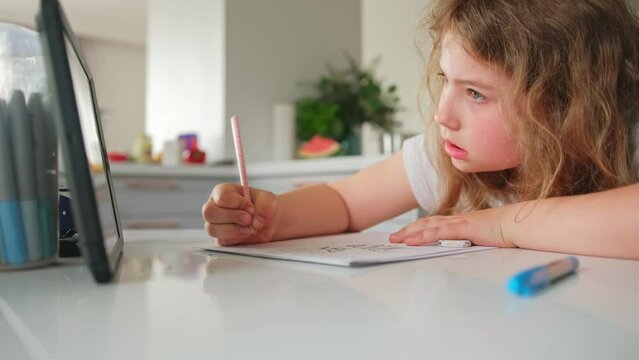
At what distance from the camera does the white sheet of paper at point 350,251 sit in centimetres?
55

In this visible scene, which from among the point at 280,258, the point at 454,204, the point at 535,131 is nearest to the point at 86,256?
the point at 280,258

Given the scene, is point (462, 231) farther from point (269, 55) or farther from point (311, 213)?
point (269, 55)

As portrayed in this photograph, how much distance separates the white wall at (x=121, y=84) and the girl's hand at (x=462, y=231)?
19.5ft

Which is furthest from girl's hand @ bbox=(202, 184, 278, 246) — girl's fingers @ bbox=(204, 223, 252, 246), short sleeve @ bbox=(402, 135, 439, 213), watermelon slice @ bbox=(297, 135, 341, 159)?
watermelon slice @ bbox=(297, 135, 341, 159)

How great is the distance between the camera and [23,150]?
0.45m

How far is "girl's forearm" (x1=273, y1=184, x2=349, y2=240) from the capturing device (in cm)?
88

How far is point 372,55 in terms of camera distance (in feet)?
9.84

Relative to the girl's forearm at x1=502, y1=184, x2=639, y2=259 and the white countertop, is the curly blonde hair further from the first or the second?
the white countertop

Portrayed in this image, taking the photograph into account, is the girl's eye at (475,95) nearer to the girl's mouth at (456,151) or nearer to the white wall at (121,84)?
the girl's mouth at (456,151)

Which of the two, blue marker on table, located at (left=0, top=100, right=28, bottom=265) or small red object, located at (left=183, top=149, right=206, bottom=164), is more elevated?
blue marker on table, located at (left=0, top=100, right=28, bottom=265)

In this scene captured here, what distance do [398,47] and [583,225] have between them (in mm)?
2267

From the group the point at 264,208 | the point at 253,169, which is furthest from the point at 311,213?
the point at 253,169

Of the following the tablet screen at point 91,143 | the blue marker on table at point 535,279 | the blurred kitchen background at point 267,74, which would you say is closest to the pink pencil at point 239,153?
the tablet screen at point 91,143

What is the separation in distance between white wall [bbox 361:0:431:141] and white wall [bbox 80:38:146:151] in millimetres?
4019
